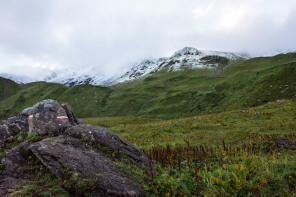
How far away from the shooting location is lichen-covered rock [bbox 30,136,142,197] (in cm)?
776

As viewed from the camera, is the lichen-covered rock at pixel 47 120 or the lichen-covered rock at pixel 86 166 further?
the lichen-covered rock at pixel 47 120

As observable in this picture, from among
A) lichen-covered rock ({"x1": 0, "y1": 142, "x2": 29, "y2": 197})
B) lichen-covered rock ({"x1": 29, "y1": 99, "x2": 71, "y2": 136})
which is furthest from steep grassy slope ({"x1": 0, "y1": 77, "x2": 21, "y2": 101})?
lichen-covered rock ({"x1": 0, "y1": 142, "x2": 29, "y2": 197})

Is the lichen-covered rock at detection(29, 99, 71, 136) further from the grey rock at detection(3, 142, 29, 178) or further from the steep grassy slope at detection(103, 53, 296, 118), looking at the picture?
the steep grassy slope at detection(103, 53, 296, 118)

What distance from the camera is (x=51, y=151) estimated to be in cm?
933

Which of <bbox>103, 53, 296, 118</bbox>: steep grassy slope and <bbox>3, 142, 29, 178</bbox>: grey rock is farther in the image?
<bbox>103, 53, 296, 118</bbox>: steep grassy slope

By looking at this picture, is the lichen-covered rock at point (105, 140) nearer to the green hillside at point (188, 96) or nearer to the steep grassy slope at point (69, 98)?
the green hillside at point (188, 96)

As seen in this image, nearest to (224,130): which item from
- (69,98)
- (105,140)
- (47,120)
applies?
(105,140)

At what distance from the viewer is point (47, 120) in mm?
12711

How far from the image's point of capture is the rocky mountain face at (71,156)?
7.92 m

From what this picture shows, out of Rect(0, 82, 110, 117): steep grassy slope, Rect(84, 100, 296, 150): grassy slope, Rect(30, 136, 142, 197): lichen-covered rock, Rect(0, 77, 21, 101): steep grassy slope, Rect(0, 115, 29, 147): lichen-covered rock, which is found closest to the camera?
Rect(30, 136, 142, 197): lichen-covered rock

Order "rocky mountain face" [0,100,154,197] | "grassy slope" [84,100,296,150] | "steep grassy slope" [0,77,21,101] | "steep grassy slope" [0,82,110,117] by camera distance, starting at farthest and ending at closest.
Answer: "steep grassy slope" [0,77,21,101], "steep grassy slope" [0,82,110,117], "grassy slope" [84,100,296,150], "rocky mountain face" [0,100,154,197]

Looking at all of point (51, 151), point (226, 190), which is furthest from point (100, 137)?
point (226, 190)

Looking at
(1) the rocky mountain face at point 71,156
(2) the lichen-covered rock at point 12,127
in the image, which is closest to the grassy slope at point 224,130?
(1) the rocky mountain face at point 71,156

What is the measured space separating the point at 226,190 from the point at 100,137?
8594 mm
